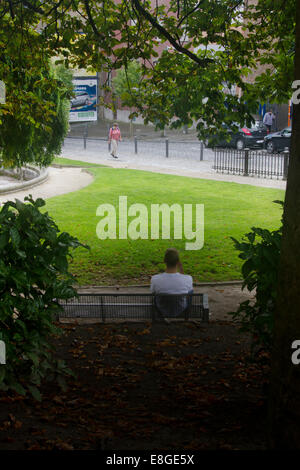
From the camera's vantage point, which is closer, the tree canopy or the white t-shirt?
the white t-shirt

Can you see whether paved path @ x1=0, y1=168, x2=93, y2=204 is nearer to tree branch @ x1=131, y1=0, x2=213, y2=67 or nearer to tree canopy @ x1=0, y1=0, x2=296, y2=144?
tree canopy @ x1=0, y1=0, x2=296, y2=144

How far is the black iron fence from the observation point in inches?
973

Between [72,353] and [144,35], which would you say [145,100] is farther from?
[72,353]

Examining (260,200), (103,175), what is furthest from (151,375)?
(103,175)

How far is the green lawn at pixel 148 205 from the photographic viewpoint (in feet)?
39.5

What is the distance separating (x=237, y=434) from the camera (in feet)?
15.6

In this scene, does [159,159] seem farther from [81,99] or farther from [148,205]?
[148,205]

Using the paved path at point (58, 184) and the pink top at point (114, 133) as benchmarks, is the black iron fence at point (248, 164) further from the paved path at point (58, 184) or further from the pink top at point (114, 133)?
the pink top at point (114, 133)

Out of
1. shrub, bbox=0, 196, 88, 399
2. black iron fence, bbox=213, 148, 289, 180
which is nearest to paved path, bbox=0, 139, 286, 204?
black iron fence, bbox=213, 148, 289, 180

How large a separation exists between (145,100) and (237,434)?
814cm

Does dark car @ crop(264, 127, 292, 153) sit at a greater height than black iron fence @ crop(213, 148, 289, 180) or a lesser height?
greater

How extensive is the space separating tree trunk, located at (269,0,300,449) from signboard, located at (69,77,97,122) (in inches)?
1496

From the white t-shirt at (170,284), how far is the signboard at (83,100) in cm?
3388

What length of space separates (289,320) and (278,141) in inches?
1193
